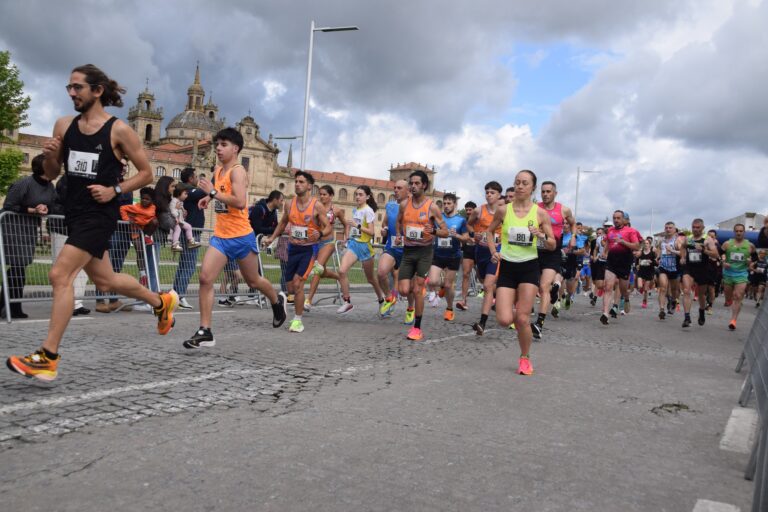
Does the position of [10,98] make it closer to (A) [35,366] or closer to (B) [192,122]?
(A) [35,366]

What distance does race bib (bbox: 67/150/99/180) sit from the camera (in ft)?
16.2

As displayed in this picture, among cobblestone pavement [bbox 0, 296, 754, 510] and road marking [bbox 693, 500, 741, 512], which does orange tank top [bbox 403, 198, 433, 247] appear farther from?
road marking [bbox 693, 500, 741, 512]

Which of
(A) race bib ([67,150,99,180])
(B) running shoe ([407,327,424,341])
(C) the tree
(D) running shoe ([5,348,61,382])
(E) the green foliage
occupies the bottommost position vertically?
(B) running shoe ([407,327,424,341])

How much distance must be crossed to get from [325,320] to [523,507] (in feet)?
24.8

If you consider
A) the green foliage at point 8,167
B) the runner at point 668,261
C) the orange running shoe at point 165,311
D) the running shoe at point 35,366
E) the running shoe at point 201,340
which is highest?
the green foliage at point 8,167

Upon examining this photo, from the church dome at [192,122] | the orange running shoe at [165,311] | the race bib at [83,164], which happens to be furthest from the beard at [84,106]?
the church dome at [192,122]

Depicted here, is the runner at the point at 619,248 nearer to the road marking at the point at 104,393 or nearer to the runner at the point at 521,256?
the runner at the point at 521,256

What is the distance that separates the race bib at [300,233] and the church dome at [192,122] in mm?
124677

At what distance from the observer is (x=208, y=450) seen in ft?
11.7

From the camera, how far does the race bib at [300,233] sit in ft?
31.2

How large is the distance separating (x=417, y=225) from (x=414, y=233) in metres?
0.12

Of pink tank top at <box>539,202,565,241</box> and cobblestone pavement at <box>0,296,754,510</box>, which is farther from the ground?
pink tank top at <box>539,202,565,241</box>

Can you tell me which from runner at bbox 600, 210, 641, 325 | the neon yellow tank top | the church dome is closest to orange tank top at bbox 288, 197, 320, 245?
the neon yellow tank top

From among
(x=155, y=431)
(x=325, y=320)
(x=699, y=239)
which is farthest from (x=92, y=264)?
(x=699, y=239)
